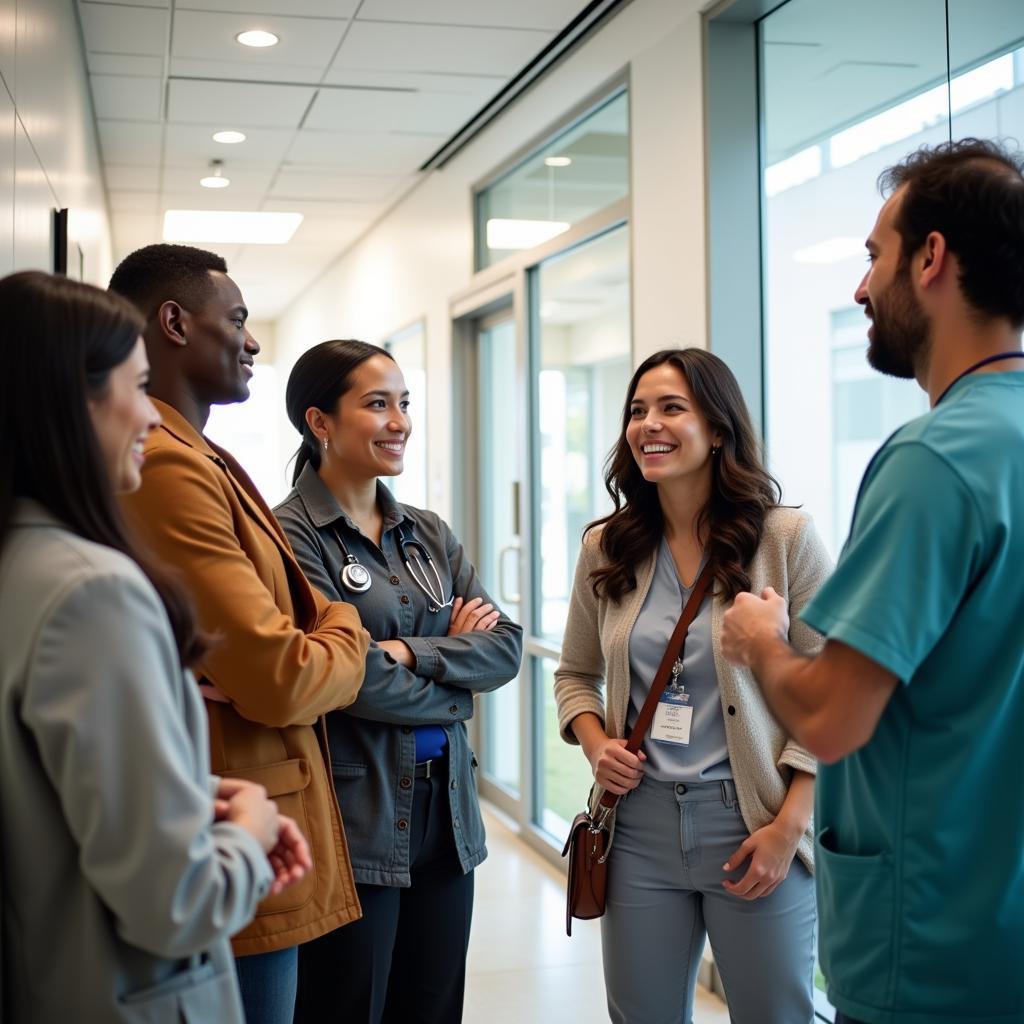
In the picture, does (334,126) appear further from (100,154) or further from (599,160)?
(599,160)

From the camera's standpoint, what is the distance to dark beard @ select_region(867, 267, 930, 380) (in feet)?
4.73

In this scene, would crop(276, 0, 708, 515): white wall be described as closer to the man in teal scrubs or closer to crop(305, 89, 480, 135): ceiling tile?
crop(305, 89, 480, 135): ceiling tile

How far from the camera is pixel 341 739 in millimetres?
2129

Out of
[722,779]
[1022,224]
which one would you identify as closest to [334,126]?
[722,779]

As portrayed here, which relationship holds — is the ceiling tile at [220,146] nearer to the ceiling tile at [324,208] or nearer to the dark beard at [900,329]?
the ceiling tile at [324,208]

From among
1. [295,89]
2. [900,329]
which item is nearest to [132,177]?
[295,89]

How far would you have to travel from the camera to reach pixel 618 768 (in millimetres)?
2100

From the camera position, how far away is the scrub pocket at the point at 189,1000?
110 centimetres

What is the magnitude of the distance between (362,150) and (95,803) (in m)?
5.35

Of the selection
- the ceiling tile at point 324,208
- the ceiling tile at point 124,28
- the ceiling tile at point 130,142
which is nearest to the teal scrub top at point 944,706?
the ceiling tile at point 124,28

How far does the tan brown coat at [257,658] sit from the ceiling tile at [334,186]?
16.4ft

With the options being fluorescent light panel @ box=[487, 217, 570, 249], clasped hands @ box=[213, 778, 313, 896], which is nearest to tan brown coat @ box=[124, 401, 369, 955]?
clasped hands @ box=[213, 778, 313, 896]

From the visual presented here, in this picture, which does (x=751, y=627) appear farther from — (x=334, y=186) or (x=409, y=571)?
(x=334, y=186)

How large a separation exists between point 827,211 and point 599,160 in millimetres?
1422
